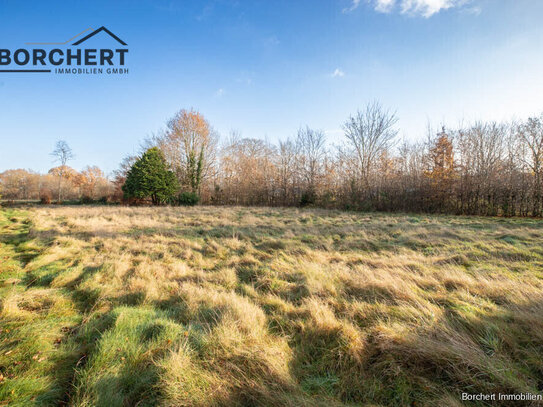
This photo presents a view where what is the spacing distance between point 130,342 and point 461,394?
293 cm

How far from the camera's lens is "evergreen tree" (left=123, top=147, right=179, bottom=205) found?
23.2 meters

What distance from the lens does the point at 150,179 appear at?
76.6ft

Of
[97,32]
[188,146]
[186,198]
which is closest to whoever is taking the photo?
[97,32]

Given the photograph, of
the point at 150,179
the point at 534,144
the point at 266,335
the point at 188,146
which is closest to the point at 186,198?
the point at 150,179

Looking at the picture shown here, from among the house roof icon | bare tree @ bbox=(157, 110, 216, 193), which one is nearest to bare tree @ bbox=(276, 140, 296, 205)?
bare tree @ bbox=(157, 110, 216, 193)

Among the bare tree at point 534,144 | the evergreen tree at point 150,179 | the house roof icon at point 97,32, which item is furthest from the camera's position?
the evergreen tree at point 150,179

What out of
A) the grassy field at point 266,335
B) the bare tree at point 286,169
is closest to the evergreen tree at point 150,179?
the bare tree at point 286,169

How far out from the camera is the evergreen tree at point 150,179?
2319 cm

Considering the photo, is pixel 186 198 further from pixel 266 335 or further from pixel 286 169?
pixel 266 335

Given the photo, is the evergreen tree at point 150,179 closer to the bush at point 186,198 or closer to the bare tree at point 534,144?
the bush at point 186,198

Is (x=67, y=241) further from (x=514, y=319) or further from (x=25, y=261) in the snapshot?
(x=514, y=319)

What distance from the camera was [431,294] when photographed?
3.08 meters

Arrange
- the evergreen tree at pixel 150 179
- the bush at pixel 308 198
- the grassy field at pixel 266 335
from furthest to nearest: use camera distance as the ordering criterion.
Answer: the bush at pixel 308 198 < the evergreen tree at pixel 150 179 < the grassy field at pixel 266 335

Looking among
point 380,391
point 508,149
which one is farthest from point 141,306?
point 508,149
